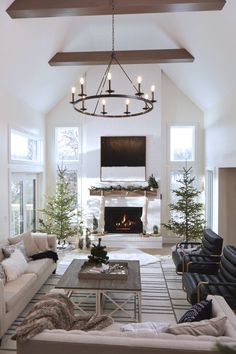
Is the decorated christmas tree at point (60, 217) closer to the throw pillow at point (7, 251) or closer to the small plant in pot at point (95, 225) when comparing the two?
the small plant in pot at point (95, 225)

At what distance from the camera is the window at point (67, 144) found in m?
8.56

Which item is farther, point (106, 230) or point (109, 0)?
point (106, 230)

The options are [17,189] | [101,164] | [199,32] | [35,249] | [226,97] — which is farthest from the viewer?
[101,164]

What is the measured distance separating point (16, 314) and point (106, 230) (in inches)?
184

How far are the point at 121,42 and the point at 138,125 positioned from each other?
2251mm

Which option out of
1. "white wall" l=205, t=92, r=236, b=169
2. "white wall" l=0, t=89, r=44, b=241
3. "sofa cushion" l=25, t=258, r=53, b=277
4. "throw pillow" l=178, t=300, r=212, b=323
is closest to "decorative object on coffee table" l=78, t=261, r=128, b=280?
"sofa cushion" l=25, t=258, r=53, b=277

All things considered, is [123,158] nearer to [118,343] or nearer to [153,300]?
[153,300]

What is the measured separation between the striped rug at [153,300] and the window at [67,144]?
11.7 feet

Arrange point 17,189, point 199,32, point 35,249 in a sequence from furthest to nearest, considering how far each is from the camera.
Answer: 1. point 17,189
2. point 35,249
3. point 199,32

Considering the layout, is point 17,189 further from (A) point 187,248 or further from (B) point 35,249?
(A) point 187,248

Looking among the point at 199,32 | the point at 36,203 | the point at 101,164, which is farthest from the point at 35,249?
the point at 199,32

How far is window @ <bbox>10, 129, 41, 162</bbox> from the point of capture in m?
6.31

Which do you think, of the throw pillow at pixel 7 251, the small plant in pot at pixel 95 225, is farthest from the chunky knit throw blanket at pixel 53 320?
the small plant in pot at pixel 95 225

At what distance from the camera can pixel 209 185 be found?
773cm
